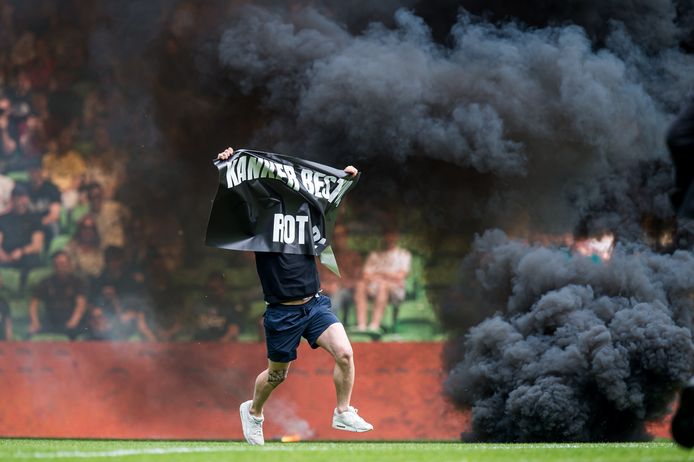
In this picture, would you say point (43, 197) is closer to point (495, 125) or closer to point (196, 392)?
point (196, 392)

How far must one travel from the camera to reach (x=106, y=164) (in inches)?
430

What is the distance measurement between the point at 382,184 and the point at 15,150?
3.87 meters

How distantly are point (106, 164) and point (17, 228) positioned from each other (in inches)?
46.3

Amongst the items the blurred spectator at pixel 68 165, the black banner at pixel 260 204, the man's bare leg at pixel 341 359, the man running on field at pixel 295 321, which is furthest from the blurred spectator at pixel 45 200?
the man's bare leg at pixel 341 359

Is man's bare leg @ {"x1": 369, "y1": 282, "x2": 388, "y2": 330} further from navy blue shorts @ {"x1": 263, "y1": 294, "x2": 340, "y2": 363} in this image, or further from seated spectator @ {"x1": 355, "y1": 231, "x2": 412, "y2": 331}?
navy blue shorts @ {"x1": 263, "y1": 294, "x2": 340, "y2": 363}

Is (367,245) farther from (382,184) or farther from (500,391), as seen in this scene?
(500,391)

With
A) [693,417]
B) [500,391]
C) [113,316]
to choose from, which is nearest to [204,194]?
[113,316]

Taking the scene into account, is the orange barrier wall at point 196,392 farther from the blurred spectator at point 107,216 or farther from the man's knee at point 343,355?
the man's knee at point 343,355

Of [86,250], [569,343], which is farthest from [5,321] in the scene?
[569,343]

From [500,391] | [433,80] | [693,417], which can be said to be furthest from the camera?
[433,80]

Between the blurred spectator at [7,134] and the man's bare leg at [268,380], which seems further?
the blurred spectator at [7,134]

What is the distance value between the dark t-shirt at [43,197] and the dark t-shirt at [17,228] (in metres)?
→ 0.09

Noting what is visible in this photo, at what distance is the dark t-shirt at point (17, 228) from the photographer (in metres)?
11.0

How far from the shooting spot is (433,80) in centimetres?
1062
